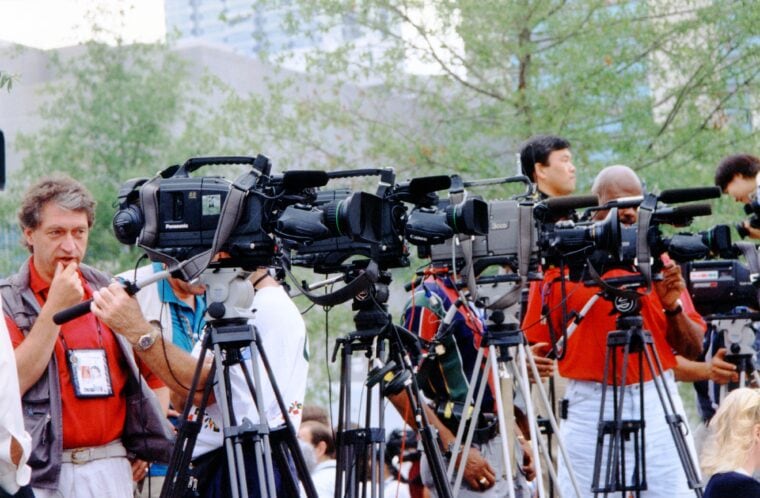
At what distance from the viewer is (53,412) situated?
4.51 meters

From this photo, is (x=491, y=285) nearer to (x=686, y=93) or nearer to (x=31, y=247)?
(x=31, y=247)

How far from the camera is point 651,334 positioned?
561 centimetres

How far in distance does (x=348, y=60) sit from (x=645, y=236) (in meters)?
7.18

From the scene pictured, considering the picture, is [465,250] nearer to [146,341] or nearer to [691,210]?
[691,210]

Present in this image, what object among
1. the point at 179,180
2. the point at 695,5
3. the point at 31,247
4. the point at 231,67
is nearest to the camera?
the point at 179,180

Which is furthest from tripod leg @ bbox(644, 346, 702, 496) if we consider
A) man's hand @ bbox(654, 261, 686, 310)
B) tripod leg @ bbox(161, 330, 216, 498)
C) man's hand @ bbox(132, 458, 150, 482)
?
tripod leg @ bbox(161, 330, 216, 498)

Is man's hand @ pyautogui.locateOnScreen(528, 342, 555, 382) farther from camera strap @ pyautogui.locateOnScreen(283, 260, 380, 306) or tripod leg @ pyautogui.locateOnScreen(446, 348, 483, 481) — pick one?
camera strap @ pyautogui.locateOnScreen(283, 260, 380, 306)

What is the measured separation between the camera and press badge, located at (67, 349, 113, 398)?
4633 millimetres

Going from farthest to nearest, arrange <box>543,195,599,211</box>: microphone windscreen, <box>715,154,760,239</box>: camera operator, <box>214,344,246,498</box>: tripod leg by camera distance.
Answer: <box>715,154,760,239</box>: camera operator, <box>543,195,599,211</box>: microphone windscreen, <box>214,344,246,498</box>: tripod leg

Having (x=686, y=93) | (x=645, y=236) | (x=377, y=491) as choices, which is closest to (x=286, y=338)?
(x=377, y=491)

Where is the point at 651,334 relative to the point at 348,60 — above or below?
below

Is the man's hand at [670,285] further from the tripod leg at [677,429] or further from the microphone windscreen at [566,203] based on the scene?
the microphone windscreen at [566,203]

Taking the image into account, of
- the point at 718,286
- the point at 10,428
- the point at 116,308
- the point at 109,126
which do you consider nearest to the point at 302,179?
the point at 116,308

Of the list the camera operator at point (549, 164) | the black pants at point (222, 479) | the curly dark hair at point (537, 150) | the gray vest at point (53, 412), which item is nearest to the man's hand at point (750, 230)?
the camera operator at point (549, 164)
